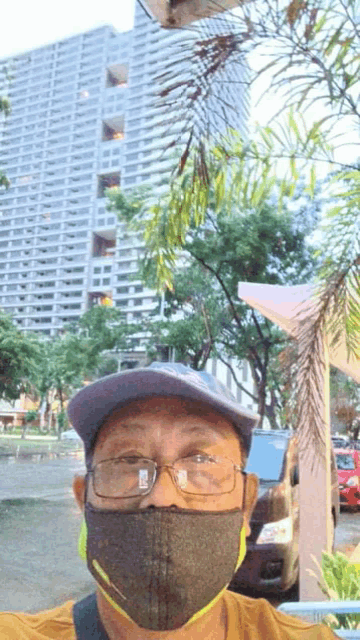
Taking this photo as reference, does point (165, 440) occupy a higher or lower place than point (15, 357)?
lower

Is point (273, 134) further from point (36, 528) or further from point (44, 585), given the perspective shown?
point (36, 528)

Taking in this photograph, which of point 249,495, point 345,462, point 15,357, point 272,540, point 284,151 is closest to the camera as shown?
point 249,495

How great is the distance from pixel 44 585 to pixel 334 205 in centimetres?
452

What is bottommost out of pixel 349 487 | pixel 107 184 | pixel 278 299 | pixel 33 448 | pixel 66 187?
pixel 33 448

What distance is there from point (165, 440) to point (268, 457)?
15.6ft

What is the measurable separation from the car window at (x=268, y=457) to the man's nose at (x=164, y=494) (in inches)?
164

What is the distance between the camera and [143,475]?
109 cm

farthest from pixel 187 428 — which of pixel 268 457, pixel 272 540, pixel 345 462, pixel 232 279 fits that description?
pixel 345 462

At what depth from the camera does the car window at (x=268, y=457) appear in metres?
5.29

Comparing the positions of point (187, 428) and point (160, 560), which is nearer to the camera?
point (160, 560)

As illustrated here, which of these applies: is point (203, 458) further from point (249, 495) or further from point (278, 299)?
point (278, 299)

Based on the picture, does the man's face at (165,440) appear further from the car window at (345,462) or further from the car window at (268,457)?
the car window at (345,462)

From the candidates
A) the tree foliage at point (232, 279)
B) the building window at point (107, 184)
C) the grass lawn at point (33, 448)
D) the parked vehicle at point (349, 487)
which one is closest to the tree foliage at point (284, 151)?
the tree foliage at point (232, 279)

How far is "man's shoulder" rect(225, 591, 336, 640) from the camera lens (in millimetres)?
997
